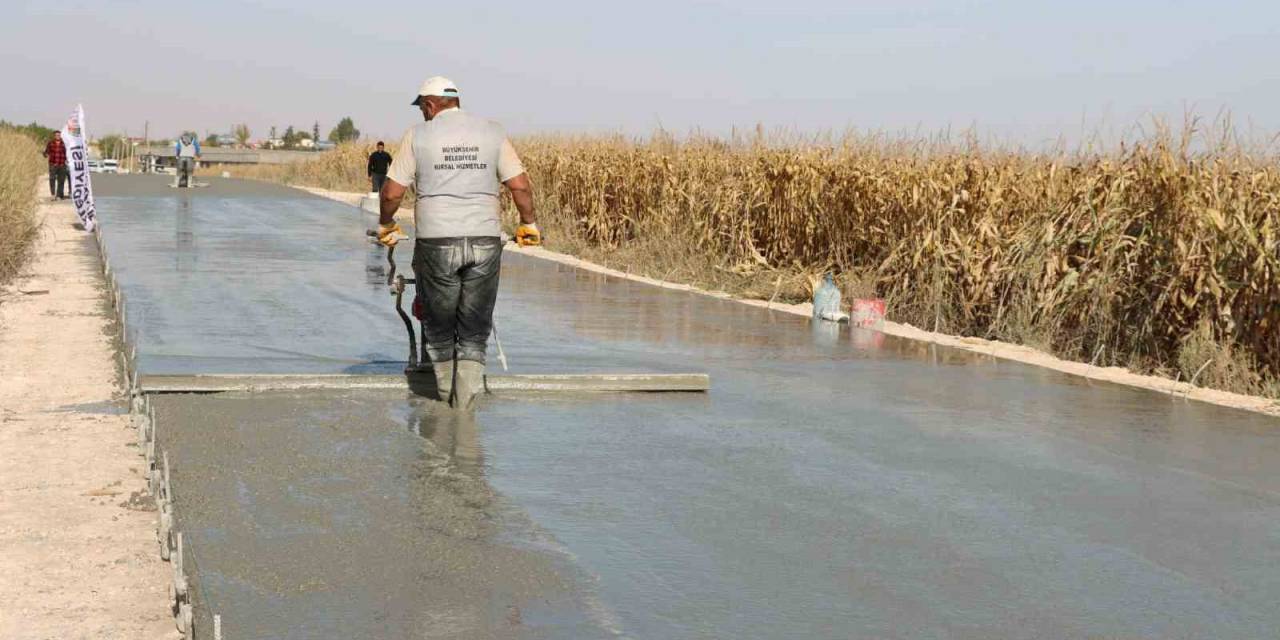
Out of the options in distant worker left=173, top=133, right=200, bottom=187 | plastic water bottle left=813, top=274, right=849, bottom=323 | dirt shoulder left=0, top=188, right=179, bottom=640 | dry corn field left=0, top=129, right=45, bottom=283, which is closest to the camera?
dirt shoulder left=0, top=188, right=179, bottom=640

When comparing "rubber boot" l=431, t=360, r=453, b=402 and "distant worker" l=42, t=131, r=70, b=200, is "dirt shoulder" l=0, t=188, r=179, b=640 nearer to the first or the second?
"rubber boot" l=431, t=360, r=453, b=402

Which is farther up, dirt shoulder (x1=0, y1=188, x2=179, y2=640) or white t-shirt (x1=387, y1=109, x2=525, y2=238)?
white t-shirt (x1=387, y1=109, x2=525, y2=238)

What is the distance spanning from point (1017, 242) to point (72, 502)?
1155cm

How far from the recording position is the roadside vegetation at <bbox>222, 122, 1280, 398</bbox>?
1452 centimetres

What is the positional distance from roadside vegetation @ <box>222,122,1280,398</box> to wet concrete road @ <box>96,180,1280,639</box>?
2.11m

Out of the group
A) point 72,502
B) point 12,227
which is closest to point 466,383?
point 72,502

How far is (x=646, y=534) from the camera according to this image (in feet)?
24.2

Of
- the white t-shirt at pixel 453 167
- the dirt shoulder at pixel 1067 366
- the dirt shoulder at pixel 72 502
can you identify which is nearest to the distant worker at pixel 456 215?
the white t-shirt at pixel 453 167

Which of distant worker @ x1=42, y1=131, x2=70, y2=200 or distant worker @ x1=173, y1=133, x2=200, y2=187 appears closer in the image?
distant worker @ x1=42, y1=131, x2=70, y2=200

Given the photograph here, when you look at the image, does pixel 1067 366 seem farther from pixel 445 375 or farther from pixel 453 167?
pixel 453 167

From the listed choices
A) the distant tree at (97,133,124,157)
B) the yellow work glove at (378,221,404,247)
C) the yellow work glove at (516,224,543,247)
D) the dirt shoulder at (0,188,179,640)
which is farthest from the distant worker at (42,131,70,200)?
the distant tree at (97,133,124,157)

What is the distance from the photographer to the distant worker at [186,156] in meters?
49.8

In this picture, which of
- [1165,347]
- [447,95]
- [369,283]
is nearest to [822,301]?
[1165,347]

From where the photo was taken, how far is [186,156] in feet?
A: 165
